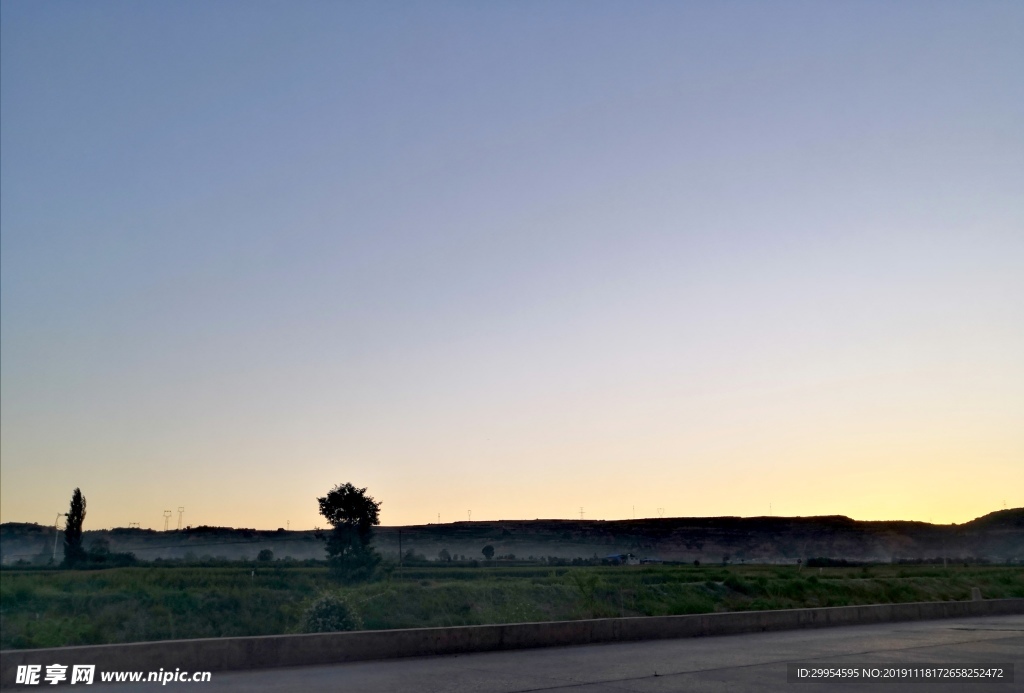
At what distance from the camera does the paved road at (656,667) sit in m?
10.4

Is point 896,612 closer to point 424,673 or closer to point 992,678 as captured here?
point 992,678

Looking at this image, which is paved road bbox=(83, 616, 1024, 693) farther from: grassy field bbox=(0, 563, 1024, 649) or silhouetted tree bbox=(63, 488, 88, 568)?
silhouetted tree bbox=(63, 488, 88, 568)

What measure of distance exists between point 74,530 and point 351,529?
26156 millimetres

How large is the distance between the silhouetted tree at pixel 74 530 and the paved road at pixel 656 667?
7041cm

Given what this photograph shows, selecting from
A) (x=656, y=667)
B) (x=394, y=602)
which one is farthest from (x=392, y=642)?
(x=394, y=602)

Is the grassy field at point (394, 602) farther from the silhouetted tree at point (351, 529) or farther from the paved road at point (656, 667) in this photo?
the silhouetted tree at point (351, 529)

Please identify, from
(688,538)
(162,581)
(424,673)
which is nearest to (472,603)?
(424,673)

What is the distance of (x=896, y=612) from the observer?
71.0 feet

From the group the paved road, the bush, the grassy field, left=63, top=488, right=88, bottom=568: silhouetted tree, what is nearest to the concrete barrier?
the paved road

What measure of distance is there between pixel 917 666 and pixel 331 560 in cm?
5779

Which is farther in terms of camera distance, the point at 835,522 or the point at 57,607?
the point at 835,522

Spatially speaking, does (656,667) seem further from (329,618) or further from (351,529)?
(351,529)

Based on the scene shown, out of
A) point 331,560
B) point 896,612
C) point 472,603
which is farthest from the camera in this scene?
point 331,560

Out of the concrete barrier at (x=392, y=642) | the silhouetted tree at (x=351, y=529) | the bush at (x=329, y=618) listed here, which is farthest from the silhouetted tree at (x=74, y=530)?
the concrete barrier at (x=392, y=642)
